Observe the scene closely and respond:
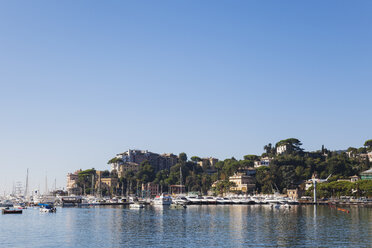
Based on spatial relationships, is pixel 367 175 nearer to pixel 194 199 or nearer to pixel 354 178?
pixel 354 178

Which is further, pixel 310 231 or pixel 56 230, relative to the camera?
pixel 56 230

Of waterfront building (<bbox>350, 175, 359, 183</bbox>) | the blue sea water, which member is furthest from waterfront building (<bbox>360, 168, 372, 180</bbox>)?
the blue sea water

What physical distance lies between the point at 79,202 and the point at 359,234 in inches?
5052

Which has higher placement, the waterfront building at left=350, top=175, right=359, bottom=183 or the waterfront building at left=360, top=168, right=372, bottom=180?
the waterfront building at left=360, top=168, right=372, bottom=180

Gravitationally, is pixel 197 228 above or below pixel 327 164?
below

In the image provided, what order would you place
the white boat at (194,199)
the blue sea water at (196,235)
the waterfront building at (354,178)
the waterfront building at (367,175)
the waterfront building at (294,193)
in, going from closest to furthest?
the blue sea water at (196,235), the waterfront building at (367,175), the waterfront building at (354,178), the white boat at (194,199), the waterfront building at (294,193)

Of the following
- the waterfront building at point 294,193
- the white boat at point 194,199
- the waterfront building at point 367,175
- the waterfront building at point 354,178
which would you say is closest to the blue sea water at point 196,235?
the waterfront building at point 367,175

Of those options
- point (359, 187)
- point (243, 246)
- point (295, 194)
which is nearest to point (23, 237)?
point (243, 246)

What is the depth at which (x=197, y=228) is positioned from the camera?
238 feet

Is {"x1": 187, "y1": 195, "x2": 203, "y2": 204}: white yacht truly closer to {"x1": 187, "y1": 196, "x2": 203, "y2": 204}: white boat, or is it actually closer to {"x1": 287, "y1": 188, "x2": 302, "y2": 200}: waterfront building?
{"x1": 187, "y1": 196, "x2": 203, "y2": 204}: white boat

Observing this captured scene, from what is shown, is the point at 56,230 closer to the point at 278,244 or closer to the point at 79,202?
the point at 278,244

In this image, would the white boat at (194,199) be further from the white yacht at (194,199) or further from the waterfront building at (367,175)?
the waterfront building at (367,175)

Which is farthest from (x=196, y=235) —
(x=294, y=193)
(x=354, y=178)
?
(x=354, y=178)

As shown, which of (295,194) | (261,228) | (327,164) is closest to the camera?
(261,228)
